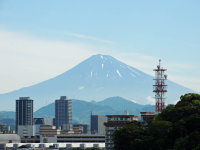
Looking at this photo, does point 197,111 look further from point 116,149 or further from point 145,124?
point 145,124

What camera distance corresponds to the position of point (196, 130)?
111m

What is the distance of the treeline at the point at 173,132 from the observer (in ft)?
361

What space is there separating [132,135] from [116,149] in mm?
5940

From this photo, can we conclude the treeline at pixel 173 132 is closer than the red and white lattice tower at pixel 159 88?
Yes

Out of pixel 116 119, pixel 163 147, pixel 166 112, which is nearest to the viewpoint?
pixel 163 147

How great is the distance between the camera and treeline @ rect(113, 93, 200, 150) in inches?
4326

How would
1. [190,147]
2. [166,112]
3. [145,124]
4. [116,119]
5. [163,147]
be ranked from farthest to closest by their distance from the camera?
[116,119], [145,124], [166,112], [163,147], [190,147]

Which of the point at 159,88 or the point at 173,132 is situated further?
the point at 159,88

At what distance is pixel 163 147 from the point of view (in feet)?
388

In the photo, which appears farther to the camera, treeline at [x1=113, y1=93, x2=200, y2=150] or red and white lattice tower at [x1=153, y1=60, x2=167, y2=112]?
red and white lattice tower at [x1=153, y1=60, x2=167, y2=112]

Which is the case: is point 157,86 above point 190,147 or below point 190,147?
above

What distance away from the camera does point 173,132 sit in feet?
385

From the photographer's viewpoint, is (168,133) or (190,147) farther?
(168,133)

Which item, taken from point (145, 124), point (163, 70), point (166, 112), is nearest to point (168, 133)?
point (166, 112)
